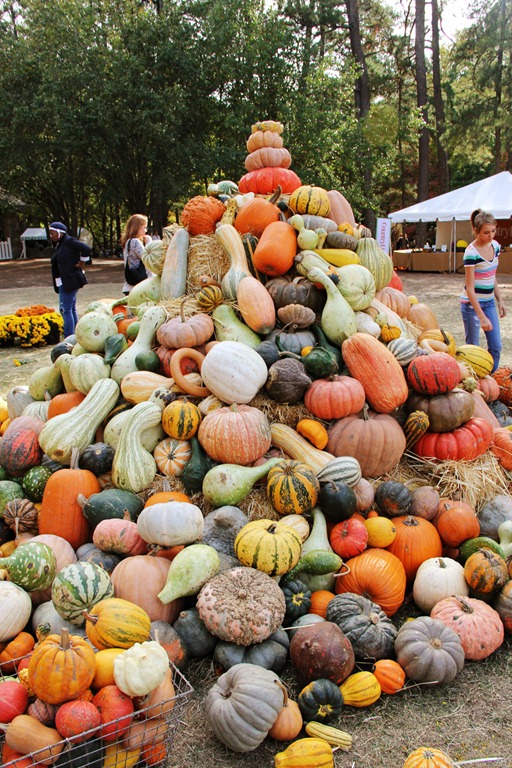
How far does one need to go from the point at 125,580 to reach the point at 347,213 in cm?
423

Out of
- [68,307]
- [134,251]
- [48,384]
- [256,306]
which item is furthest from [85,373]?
[68,307]

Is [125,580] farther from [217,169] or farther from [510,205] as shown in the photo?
[217,169]

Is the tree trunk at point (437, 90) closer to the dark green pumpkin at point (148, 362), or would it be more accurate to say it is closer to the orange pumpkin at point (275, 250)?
the orange pumpkin at point (275, 250)

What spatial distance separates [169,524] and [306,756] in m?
1.27

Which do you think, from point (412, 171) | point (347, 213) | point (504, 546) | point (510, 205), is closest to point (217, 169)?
point (510, 205)

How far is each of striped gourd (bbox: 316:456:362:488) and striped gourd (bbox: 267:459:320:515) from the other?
8 cm

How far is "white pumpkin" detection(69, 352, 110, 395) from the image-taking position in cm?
438

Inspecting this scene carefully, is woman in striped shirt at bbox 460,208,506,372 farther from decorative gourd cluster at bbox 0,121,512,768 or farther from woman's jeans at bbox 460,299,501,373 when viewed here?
decorative gourd cluster at bbox 0,121,512,768

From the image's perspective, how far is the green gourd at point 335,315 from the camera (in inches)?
171

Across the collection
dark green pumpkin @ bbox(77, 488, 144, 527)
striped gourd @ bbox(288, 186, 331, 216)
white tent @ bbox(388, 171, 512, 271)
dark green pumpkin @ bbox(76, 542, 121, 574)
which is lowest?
dark green pumpkin @ bbox(76, 542, 121, 574)

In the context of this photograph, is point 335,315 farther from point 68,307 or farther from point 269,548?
Answer: point 68,307

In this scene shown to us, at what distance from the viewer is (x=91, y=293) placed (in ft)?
61.1

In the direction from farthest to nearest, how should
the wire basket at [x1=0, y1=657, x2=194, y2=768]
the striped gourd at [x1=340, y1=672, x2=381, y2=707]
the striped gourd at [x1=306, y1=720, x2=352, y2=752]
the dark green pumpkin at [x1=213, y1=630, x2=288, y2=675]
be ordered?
the dark green pumpkin at [x1=213, y1=630, x2=288, y2=675]
the striped gourd at [x1=340, y1=672, x2=381, y2=707]
the striped gourd at [x1=306, y1=720, x2=352, y2=752]
the wire basket at [x1=0, y1=657, x2=194, y2=768]

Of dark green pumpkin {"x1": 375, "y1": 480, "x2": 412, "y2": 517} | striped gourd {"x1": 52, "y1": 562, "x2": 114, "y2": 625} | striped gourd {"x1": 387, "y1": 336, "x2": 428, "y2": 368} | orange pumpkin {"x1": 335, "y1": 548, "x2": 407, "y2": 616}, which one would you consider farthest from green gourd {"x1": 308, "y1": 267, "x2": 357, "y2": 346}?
striped gourd {"x1": 52, "y1": 562, "x2": 114, "y2": 625}
